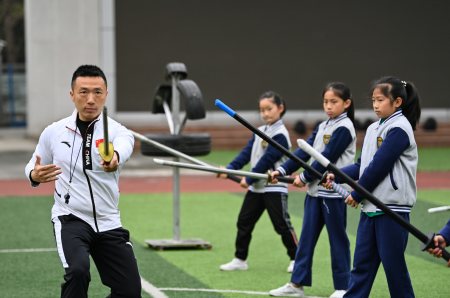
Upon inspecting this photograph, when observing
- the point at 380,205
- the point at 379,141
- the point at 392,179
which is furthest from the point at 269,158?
the point at 380,205

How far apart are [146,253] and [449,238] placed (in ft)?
16.7

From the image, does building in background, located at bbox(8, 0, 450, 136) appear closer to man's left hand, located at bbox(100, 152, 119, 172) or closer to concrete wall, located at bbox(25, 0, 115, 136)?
concrete wall, located at bbox(25, 0, 115, 136)

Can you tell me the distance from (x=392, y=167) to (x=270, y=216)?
3.09m

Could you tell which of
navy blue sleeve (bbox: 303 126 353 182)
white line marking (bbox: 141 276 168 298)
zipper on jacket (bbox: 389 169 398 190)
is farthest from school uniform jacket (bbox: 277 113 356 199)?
white line marking (bbox: 141 276 168 298)

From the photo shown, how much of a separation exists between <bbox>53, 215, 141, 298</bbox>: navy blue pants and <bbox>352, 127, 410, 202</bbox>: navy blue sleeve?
1633mm

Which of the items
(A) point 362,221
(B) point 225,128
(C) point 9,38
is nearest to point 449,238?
(A) point 362,221

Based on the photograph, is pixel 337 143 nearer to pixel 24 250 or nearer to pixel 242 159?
pixel 242 159

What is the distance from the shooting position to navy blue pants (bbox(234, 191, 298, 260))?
980 cm

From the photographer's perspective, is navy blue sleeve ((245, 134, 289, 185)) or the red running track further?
the red running track

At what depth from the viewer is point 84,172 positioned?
644 centimetres

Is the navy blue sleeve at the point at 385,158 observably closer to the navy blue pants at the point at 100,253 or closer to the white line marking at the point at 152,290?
the navy blue pants at the point at 100,253

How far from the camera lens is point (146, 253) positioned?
10844 millimetres

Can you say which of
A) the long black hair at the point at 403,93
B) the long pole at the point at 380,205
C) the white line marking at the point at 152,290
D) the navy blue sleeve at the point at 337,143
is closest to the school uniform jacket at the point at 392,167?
the long black hair at the point at 403,93

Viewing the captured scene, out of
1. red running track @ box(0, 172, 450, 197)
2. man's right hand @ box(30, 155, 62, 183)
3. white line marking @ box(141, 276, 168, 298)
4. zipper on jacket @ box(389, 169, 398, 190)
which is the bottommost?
red running track @ box(0, 172, 450, 197)
